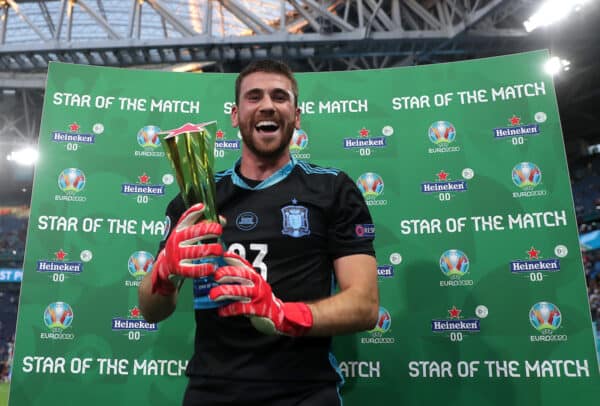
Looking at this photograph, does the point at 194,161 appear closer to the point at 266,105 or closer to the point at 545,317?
the point at 266,105

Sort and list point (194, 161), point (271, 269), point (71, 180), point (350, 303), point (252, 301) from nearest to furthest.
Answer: point (252, 301), point (194, 161), point (350, 303), point (271, 269), point (71, 180)

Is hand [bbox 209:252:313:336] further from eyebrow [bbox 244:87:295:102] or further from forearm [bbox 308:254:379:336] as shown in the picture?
eyebrow [bbox 244:87:295:102]

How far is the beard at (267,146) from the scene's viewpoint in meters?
2.04

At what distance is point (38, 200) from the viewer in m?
3.50

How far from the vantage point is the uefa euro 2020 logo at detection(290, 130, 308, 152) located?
3.68 m

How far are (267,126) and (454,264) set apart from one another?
202 centimetres

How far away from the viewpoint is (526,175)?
11.3 feet

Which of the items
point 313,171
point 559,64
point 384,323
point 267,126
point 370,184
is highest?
point 559,64

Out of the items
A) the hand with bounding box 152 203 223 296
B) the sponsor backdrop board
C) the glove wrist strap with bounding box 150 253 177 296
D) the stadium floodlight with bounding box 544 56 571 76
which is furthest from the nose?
the stadium floodlight with bounding box 544 56 571 76

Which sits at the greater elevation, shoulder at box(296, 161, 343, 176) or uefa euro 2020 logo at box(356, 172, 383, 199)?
uefa euro 2020 logo at box(356, 172, 383, 199)

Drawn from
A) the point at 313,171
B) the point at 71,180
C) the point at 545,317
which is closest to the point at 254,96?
the point at 313,171

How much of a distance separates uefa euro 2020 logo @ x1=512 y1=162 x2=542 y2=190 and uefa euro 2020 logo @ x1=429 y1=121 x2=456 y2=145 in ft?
1.78

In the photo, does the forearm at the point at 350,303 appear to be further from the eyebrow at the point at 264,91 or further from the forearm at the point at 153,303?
the eyebrow at the point at 264,91

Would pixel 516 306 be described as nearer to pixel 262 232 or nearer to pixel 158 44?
pixel 262 232
